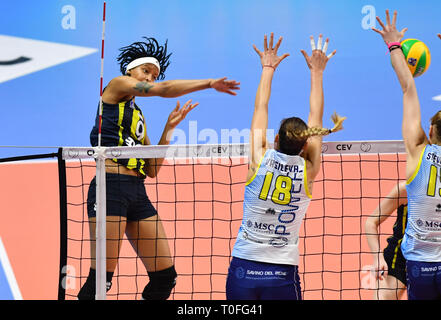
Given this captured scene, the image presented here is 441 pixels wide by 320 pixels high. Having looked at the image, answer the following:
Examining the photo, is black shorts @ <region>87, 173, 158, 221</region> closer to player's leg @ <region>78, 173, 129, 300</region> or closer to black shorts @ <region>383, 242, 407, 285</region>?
Answer: player's leg @ <region>78, 173, 129, 300</region>

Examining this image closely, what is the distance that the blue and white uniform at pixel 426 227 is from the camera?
2973 millimetres

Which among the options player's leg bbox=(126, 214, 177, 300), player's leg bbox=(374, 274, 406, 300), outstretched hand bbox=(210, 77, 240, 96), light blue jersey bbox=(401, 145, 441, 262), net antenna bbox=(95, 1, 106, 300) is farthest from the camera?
player's leg bbox=(126, 214, 177, 300)

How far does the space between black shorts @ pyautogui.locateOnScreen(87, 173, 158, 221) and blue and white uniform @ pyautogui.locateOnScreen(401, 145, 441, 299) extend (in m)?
1.75

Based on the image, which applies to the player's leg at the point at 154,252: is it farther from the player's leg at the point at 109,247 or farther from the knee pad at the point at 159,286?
the player's leg at the point at 109,247

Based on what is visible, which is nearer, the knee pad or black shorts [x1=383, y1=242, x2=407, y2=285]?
black shorts [x1=383, y1=242, x2=407, y2=285]

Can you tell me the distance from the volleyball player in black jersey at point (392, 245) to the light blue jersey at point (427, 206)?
696mm

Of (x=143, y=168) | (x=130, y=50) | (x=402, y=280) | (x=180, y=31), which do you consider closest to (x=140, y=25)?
(x=180, y=31)

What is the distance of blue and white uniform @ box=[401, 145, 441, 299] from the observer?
9.75ft

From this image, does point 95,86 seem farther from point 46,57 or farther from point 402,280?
point 402,280

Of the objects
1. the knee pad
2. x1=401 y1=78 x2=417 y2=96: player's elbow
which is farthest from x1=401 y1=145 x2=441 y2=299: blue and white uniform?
the knee pad

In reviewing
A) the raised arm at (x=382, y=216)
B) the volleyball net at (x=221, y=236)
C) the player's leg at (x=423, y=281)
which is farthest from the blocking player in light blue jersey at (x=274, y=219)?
the volleyball net at (x=221, y=236)

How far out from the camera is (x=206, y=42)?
7.95m

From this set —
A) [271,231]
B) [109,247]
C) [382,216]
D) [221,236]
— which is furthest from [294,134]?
[221,236]

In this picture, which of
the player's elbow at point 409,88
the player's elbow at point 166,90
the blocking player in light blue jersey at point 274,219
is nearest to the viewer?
the blocking player in light blue jersey at point 274,219
